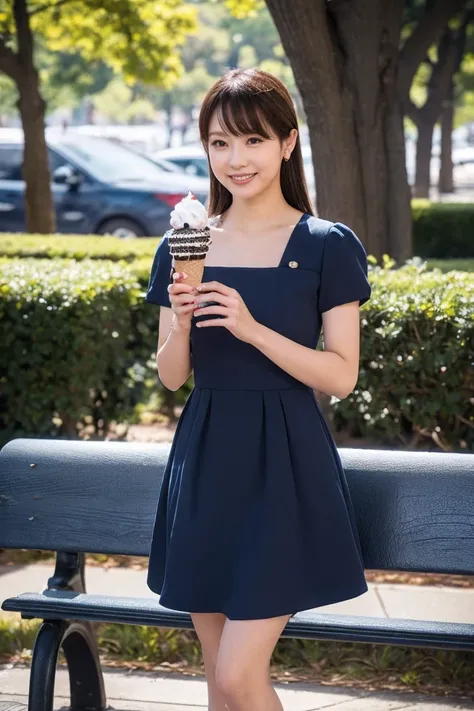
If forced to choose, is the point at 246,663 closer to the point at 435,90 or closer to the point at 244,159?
the point at 244,159

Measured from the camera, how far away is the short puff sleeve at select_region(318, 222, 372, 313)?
8.73 ft

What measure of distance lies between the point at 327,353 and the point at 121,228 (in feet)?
39.0

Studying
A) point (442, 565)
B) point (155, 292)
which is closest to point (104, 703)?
point (442, 565)

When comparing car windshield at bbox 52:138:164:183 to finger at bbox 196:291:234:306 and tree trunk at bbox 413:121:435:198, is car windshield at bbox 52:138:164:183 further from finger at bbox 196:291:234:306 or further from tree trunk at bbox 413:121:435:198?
finger at bbox 196:291:234:306

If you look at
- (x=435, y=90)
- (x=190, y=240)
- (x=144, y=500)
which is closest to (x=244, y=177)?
(x=190, y=240)

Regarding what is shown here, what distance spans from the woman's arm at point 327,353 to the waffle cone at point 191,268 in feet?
0.57

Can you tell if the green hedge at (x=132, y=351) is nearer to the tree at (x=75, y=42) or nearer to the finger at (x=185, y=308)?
the finger at (x=185, y=308)

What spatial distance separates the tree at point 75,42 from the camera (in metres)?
11.9

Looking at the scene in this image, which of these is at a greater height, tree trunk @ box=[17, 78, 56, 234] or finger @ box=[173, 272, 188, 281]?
tree trunk @ box=[17, 78, 56, 234]

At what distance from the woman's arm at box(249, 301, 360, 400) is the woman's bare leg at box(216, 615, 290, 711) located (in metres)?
0.55

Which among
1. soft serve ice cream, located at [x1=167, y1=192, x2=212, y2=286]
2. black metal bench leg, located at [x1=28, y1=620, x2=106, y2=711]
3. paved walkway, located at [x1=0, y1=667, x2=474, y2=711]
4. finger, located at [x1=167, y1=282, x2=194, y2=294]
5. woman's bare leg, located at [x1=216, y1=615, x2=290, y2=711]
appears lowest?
paved walkway, located at [x1=0, y1=667, x2=474, y2=711]

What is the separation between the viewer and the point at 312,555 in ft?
8.58

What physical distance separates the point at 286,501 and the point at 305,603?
0.24 metres

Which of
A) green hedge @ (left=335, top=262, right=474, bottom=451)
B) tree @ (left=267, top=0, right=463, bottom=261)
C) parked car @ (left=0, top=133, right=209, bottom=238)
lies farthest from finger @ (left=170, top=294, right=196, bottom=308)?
parked car @ (left=0, top=133, right=209, bottom=238)
